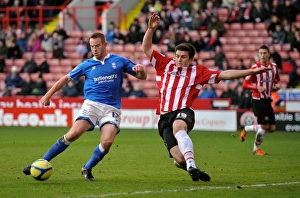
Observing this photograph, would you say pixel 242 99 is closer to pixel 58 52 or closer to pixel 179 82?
pixel 58 52

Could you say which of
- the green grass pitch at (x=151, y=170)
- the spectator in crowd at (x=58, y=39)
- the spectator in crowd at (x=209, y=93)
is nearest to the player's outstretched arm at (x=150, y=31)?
the green grass pitch at (x=151, y=170)

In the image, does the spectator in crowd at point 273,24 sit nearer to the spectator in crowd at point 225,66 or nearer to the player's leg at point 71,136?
the spectator in crowd at point 225,66

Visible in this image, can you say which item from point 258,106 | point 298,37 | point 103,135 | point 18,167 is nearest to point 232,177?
point 103,135

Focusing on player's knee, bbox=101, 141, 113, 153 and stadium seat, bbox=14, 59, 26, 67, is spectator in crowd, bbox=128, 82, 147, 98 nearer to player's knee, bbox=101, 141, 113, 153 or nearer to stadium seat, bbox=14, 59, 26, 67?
stadium seat, bbox=14, 59, 26, 67

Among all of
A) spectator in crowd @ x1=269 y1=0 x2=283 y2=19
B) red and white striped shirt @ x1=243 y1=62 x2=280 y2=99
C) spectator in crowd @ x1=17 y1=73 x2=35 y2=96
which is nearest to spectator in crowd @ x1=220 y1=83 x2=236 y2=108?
spectator in crowd @ x1=269 y1=0 x2=283 y2=19

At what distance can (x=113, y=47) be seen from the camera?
101 ft

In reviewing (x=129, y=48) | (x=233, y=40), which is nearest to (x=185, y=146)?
(x=233, y=40)

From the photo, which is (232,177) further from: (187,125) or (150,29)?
(150,29)

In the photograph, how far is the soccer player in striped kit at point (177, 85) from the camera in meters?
10.8

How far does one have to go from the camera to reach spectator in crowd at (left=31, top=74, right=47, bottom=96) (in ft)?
94.6

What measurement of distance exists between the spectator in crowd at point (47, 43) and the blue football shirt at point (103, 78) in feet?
69.6

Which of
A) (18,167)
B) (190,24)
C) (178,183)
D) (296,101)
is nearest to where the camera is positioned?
(178,183)

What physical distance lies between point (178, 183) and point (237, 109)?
45.1 feet

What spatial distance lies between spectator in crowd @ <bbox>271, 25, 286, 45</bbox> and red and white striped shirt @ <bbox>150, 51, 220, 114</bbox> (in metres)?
17.2
